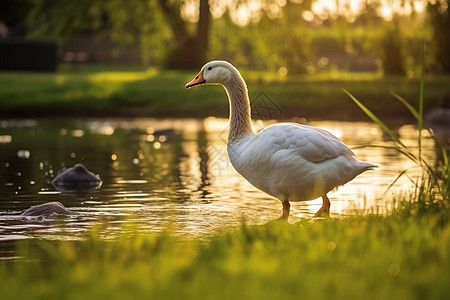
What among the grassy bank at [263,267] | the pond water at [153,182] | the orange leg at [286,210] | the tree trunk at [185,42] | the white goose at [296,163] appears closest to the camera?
the grassy bank at [263,267]

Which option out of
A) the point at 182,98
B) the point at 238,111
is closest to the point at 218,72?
the point at 238,111

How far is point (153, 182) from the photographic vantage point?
13.3 meters

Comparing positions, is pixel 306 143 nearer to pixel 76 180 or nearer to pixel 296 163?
pixel 296 163

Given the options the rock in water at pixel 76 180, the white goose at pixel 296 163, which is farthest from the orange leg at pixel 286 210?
the rock in water at pixel 76 180

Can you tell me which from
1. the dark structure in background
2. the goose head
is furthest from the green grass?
the dark structure in background

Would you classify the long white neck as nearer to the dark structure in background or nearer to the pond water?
the pond water

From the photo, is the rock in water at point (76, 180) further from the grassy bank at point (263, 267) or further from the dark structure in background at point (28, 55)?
the dark structure in background at point (28, 55)

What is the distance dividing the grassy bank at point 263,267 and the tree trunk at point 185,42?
32.5 metres

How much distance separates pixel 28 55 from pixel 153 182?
106ft

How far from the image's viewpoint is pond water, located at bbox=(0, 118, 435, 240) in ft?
31.3

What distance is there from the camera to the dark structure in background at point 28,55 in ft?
145

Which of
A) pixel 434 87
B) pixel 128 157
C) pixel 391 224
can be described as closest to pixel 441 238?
pixel 391 224

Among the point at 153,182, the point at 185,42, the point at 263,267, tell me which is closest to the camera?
the point at 263,267

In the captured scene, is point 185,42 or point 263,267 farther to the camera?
point 185,42
